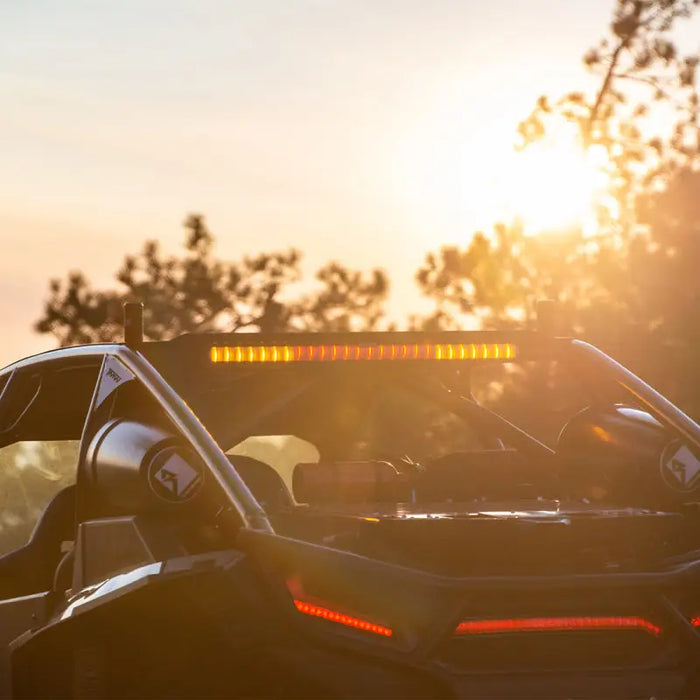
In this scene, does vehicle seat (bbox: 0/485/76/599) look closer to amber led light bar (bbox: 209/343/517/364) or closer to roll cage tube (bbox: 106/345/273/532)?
roll cage tube (bbox: 106/345/273/532)

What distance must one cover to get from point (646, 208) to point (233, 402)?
30.9 metres

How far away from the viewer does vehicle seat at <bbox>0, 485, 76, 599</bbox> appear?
7.29 metres

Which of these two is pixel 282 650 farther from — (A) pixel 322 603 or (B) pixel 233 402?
(B) pixel 233 402

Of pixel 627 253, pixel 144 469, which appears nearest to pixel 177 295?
pixel 627 253

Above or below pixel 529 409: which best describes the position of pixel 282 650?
above

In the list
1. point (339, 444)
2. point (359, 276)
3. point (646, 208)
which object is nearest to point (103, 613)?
point (339, 444)

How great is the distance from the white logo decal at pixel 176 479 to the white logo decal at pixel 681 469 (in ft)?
5.97

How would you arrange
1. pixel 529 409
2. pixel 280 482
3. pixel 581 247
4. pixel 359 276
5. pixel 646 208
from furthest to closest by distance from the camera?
pixel 359 276, pixel 581 247, pixel 646 208, pixel 529 409, pixel 280 482

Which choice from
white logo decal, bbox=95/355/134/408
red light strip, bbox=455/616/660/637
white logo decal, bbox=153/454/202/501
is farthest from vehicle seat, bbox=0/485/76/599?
red light strip, bbox=455/616/660/637

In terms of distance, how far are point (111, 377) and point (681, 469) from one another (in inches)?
79.5

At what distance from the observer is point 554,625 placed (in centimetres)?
517

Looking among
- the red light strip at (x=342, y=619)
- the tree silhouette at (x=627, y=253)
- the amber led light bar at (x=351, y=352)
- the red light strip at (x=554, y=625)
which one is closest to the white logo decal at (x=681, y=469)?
the amber led light bar at (x=351, y=352)

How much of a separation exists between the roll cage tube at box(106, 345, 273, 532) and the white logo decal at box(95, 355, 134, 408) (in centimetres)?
12

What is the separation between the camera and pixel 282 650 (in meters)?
5.02
